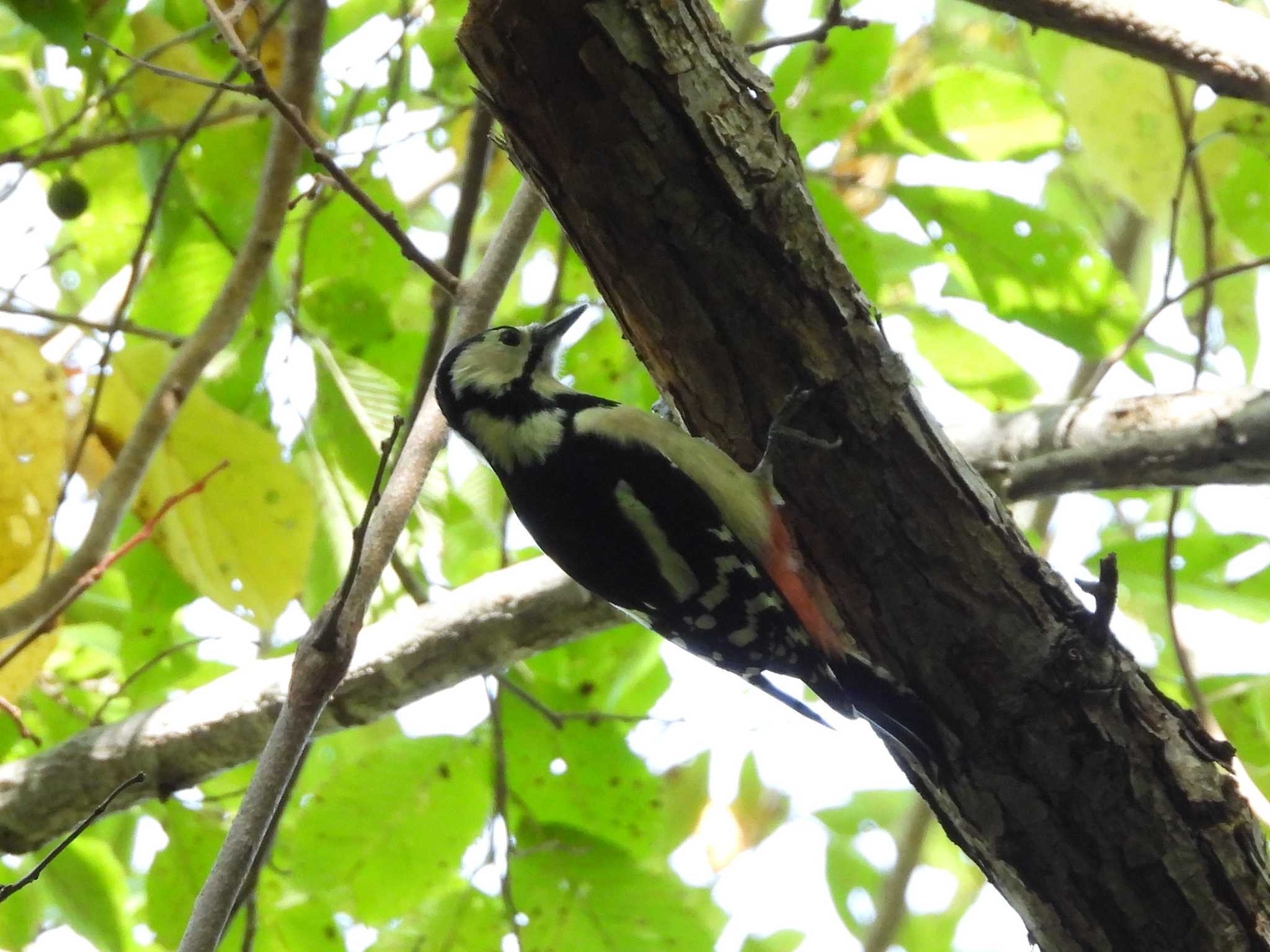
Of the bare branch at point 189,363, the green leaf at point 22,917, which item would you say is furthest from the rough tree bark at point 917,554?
the green leaf at point 22,917

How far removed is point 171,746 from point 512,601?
916mm

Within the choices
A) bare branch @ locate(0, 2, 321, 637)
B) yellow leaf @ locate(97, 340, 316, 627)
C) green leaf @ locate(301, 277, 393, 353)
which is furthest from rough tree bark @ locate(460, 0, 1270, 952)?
green leaf @ locate(301, 277, 393, 353)

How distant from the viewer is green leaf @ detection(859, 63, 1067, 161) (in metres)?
3.21

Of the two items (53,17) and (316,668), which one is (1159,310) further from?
(53,17)

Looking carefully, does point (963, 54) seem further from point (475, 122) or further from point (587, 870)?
point (587, 870)

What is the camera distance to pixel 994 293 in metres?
3.19

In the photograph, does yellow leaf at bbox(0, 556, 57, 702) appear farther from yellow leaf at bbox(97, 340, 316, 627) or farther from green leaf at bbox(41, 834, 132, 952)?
green leaf at bbox(41, 834, 132, 952)

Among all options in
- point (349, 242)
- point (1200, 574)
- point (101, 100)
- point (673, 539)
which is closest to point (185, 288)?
point (349, 242)

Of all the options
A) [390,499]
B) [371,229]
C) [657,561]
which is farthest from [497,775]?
[371,229]

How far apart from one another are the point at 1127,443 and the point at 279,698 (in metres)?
2.11

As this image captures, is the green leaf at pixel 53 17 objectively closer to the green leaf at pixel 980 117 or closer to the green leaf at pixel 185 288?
the green leaf at pixel 185 288

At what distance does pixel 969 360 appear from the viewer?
348 cm

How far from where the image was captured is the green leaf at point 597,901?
2869mm

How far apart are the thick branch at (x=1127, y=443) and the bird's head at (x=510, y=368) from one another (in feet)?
3.54
